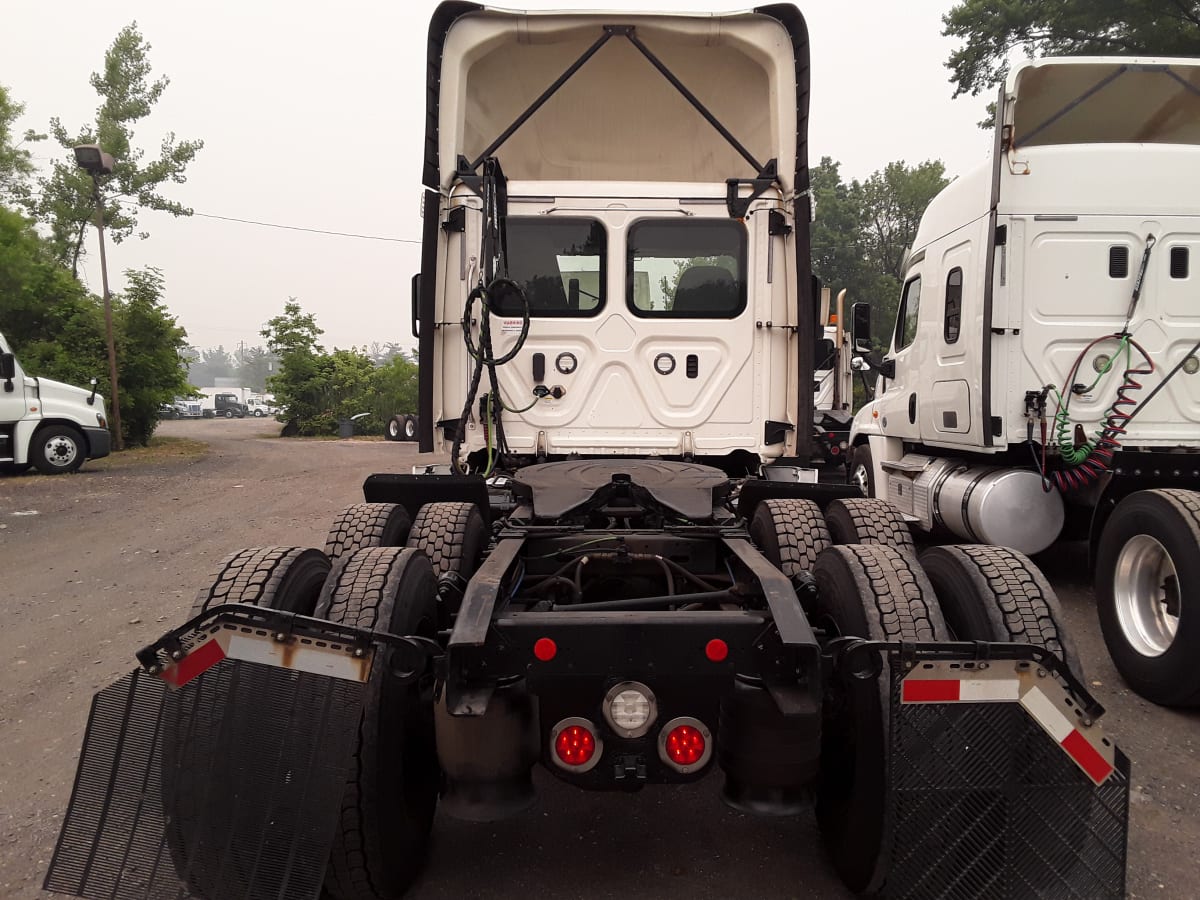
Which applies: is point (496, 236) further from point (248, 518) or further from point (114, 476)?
point (114, 476)

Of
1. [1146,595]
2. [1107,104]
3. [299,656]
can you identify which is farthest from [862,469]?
[299,656]

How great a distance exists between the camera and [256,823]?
6.80 ft

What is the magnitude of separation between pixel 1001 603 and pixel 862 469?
6.85 m

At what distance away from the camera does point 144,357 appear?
707 inches

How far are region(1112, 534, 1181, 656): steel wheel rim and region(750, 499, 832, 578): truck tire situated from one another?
2.25m

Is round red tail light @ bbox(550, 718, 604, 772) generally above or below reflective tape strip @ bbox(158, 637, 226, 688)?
below

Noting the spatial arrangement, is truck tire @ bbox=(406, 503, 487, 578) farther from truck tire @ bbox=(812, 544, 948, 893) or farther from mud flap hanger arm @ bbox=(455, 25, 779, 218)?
mud flap hanger arm @ bbox=(455, 25, 779, 218)

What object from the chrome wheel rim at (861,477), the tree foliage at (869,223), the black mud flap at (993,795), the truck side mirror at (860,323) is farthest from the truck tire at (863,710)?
the tree foliage at (869,223)

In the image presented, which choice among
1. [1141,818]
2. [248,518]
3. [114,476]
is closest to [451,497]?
[1141,818]

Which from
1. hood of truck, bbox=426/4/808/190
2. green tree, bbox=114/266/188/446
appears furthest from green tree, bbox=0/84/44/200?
hood of truck, bbox=426/4/808/190

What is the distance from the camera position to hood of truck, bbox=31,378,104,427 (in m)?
12.9

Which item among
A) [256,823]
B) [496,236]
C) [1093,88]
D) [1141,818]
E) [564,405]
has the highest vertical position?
[1093,88]

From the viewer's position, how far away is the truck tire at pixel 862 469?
8781 mm

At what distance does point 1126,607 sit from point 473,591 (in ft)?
13.6
